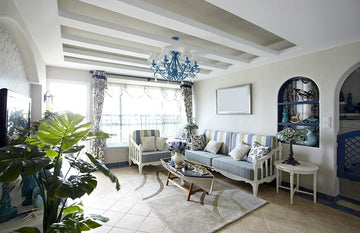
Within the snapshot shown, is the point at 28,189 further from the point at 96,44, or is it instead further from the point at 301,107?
the point at 301,107

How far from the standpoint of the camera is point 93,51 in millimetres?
3432

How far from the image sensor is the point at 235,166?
10.8 ft

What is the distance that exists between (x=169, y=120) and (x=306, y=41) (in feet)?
13.6

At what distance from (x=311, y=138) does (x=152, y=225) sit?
2947 mm

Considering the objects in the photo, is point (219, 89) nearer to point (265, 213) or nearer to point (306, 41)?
point (306, 41)

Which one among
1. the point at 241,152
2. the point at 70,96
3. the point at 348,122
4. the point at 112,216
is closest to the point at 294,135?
the point at 241,152

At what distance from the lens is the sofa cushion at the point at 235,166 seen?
308 centimetres

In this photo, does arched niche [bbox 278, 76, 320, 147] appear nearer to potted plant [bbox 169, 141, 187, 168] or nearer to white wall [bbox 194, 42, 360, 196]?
white wall [bbox 194, 42, 360, 196]

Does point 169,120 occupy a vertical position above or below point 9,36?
below

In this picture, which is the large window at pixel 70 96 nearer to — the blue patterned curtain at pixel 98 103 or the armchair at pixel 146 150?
the blue patterned curtain at pixel 98 103

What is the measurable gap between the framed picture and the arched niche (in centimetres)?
72

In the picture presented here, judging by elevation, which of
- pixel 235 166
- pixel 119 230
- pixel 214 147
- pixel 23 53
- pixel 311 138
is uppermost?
pixel 23 53

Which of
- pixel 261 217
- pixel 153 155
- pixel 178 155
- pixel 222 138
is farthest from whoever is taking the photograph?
pixel 222 138

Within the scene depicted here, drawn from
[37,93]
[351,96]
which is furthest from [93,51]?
[351,96]
